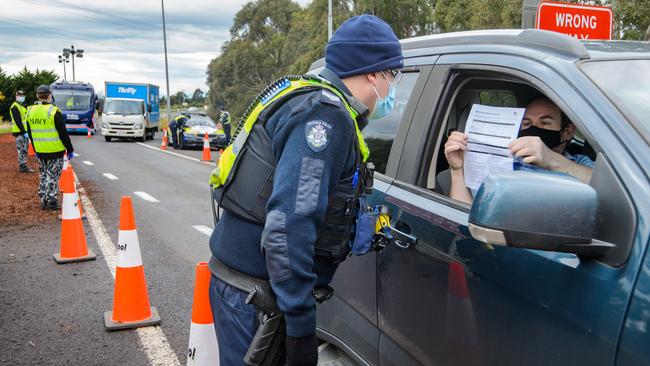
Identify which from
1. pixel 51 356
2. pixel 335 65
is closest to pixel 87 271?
pixel 51 356

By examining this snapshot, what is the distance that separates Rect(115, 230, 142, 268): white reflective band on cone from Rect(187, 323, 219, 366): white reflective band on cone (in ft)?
6.14

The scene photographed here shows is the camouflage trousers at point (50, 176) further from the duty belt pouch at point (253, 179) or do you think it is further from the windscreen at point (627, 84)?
the windscreen at point (627, 84)

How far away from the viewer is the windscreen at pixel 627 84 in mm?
1803

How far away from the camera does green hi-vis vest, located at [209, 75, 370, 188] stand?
215cm

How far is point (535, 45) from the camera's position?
7.08 feet

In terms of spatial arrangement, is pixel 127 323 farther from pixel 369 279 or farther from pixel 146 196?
pixel 146 196

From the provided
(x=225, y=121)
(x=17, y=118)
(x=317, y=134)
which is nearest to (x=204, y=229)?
(x=317, y=134)

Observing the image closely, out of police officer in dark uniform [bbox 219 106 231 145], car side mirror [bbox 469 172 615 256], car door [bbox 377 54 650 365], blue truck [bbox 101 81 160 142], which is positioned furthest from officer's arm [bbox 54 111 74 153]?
blue truck [bbox 101 81 160 142]

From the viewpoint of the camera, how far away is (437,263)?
2.22 m

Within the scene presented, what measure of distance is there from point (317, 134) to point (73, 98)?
3817cm

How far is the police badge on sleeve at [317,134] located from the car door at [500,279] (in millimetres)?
564

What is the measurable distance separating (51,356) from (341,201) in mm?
3359

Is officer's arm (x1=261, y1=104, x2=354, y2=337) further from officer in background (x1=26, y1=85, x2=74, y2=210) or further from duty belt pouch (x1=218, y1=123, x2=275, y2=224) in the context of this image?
officer in background (x1=26, y1=85, x2=74, y2=210)

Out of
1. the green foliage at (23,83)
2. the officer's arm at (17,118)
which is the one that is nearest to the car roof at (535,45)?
the officer's arm at (17,118)
